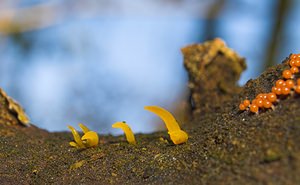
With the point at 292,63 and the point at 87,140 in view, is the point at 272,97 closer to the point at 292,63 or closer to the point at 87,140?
the point at 292,63

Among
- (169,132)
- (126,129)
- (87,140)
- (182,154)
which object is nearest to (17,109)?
(87,140)

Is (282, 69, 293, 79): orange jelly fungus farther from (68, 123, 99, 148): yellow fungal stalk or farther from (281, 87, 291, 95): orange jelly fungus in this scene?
(68, 123, 99, 148): yellow fungal stalk

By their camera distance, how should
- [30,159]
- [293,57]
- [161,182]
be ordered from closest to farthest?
[161,182]
[293,57]
[30,159]

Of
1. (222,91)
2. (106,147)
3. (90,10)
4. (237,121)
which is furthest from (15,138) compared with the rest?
(90,10)

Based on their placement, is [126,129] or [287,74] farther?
[126,129]

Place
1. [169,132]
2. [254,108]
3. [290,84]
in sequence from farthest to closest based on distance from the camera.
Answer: [169,132] → [254,108] → [290,84]

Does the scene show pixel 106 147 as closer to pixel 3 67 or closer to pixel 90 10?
pixel 90 10

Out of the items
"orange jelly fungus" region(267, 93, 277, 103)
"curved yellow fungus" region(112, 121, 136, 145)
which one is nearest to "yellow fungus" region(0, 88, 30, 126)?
"curved yellow fungus" region(112, 121, 136, 145)
